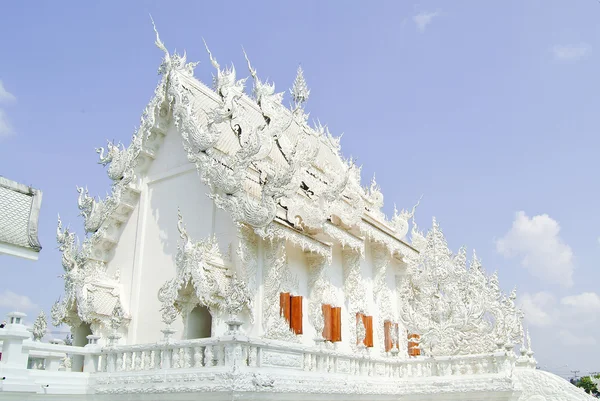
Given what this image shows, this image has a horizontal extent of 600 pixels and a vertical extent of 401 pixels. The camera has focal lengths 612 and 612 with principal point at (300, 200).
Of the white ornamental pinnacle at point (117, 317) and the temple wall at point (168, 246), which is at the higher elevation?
the temple wall at point (168, 246)

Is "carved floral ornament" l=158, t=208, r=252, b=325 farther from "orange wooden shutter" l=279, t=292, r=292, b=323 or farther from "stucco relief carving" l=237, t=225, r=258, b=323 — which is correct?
"orange wooden shutter" l=279, t=292, r=292, b=323

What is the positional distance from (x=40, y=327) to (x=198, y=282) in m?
3.37

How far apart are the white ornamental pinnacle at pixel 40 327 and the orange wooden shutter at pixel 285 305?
4347mm

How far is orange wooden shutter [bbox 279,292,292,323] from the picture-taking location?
11.2m

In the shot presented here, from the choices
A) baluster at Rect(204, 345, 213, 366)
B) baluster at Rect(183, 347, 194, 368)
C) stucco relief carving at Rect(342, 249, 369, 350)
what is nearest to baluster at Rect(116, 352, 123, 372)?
baluster at Rect(183, 347, 194, 368)

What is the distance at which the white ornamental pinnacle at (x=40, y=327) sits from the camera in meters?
11.1

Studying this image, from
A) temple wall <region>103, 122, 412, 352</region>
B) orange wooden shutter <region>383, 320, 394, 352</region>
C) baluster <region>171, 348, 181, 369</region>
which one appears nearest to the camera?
baluster <region>171, 348, 181, 369</region>

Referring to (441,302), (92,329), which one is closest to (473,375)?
(441,302)

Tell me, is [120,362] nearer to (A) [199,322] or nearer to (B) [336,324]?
(A) [199,322]

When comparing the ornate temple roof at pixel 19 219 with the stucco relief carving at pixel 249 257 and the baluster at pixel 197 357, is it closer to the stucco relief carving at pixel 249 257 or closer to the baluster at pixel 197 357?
the baluster at pixel 197 357

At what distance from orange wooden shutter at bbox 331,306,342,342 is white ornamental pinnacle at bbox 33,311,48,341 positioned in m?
5.48

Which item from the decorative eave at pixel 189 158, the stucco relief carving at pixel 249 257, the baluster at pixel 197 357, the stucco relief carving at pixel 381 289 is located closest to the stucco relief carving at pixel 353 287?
the decorative eave at pixel 189 158

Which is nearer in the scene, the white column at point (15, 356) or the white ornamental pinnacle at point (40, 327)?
the white column at point (15, 356)

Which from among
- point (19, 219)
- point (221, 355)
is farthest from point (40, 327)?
point (19, 219)
